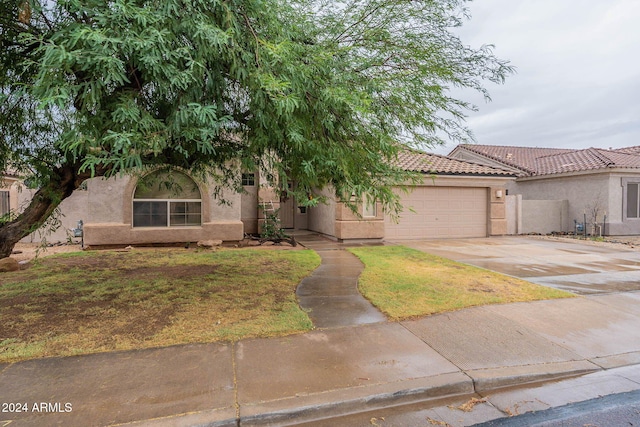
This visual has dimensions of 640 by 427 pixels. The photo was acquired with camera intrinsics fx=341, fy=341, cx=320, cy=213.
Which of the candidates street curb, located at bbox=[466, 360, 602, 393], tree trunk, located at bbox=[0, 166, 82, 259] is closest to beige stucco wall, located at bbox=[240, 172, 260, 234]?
tree trunk, located at bbox=[0, 166, 82, 259]

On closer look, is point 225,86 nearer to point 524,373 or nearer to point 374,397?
point 374,397

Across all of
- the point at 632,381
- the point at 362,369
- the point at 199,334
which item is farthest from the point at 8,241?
the point at 632,381

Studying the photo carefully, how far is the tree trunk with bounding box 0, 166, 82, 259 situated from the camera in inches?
197

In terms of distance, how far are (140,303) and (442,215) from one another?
12400 millimetres

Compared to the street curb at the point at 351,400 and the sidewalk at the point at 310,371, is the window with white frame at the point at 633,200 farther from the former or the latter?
the street curb at the point at 351,400

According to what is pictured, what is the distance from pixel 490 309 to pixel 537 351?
134 cm

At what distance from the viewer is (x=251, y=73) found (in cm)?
363

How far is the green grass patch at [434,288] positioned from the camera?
5.48 meters

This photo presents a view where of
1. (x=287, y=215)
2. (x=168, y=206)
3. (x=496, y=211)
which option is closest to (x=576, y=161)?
(x=496, y=211)

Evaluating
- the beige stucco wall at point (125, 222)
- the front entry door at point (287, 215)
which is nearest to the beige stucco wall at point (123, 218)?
the beige stucco wall at point (125, 222)

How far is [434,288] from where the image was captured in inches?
255

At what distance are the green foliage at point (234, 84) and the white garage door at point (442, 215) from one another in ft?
29.1

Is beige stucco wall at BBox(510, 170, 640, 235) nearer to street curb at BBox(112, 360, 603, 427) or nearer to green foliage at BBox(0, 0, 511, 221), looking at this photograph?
green foliage at BBox(0, 0, 511, 221)

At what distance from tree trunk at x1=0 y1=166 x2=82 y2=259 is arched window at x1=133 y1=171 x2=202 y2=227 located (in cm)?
594
